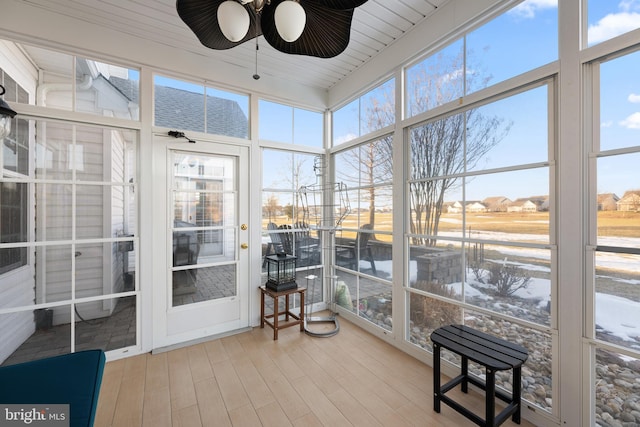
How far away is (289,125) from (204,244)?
1.85 m

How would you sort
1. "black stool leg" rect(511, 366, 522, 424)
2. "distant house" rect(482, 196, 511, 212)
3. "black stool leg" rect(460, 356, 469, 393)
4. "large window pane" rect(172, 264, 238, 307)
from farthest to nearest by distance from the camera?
"large window pane" rect(172, 264, 238, 307)
"black stool leg" rect(460, 356, 469, 393)
"distant house" rect(482, 196, 511, 212)
"black stool leg" rect(511, 366, 522, 424)

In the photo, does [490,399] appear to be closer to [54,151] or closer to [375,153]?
[375,153]

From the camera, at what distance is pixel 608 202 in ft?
5.12

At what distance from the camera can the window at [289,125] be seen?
346 cm

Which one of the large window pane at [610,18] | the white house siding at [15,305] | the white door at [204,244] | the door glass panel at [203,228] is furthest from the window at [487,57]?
the white house siding at [15,305]

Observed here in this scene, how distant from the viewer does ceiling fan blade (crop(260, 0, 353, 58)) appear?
3.99 feet

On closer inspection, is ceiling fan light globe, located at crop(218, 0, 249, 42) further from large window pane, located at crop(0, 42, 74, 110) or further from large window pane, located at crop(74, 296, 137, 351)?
large window pane, located at crop(74, 296, 137, 351)

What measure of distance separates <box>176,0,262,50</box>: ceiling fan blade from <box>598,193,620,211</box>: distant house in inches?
82.8

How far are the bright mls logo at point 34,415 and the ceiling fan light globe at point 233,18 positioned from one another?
5.61ft

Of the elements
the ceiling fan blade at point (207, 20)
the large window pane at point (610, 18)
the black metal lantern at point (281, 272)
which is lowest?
the black metal lantern at point (281, 272)

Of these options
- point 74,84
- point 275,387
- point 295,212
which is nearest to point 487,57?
point 295,212

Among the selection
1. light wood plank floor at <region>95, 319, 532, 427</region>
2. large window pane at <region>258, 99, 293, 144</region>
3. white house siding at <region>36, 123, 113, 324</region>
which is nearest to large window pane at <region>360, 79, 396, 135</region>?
large window pane at <region>258, 99, 293, 144</region>

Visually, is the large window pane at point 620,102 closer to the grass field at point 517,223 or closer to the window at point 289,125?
the grass field at point 517,223

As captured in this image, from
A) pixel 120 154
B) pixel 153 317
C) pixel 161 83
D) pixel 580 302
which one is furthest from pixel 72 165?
pixel 580 302
